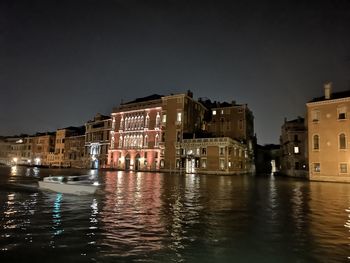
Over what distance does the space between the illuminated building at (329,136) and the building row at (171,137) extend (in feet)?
69.6

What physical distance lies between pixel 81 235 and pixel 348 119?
4195 centimetres

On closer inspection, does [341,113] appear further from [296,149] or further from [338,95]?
[296,149]

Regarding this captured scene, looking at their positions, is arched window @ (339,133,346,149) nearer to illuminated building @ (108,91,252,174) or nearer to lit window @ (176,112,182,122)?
illuminated building @ (108,91,252,174)

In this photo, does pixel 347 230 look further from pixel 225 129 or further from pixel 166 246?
pixel 225 129

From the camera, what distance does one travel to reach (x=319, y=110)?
4338 centimetres

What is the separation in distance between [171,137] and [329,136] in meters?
38.9

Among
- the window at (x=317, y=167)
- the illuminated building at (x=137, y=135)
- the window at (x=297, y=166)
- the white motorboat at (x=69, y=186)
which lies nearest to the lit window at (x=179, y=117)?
the illuminated building at (x=137, y=135)

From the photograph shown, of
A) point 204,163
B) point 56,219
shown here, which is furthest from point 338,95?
point 56,219

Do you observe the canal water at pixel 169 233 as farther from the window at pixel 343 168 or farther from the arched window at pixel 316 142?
the arched window at pixel 316 142

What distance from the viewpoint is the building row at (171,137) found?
217ft

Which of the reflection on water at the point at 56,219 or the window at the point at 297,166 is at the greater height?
the window at the point at 297,166

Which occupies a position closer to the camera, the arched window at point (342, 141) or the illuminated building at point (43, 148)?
the arched window at point (342, 141)

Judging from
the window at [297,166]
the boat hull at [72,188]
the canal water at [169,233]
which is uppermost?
the window at [297,166]

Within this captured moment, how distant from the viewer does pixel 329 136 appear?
42250mm
